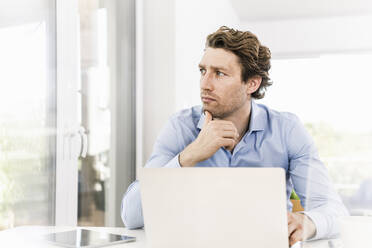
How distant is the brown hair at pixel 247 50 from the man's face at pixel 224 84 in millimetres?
35

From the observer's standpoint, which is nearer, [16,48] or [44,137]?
[16,48]

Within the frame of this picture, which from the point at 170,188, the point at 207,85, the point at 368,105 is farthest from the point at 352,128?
the point at 170,188

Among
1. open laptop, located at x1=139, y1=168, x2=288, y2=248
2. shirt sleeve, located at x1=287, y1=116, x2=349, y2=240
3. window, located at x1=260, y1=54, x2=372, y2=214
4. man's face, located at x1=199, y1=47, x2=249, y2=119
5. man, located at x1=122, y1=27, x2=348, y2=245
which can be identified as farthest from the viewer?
window, located at x1=260, y1=54, x2=372, y2=214

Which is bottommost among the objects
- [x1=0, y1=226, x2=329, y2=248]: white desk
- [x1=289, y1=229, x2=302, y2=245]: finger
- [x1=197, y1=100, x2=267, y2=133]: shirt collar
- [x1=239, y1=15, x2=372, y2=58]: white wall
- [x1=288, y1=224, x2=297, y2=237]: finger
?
[x1=0, y1=226, x2=329, y2=248]: white desk

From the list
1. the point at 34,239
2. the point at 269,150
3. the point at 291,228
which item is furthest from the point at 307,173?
the point at 34,239

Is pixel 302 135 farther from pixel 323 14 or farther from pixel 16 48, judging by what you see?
pixel 16 48

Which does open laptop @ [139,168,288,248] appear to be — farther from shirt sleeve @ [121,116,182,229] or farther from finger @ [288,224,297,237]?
shirt sleeve @ [121,116,182,229]

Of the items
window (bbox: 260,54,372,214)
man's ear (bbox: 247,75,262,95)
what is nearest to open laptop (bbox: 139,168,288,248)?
man's ear (bbox: 247,75,262,95)

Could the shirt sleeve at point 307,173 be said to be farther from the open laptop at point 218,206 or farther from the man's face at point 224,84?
the open laptop at point 218,206

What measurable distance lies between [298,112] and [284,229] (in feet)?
5.70

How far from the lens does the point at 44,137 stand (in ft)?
6.90

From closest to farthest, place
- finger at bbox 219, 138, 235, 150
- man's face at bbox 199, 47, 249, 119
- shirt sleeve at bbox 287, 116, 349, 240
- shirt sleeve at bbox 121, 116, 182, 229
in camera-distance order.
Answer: shirt sleeve at bbox 121, 116, 182, 229
shirt sleeve at bbox 287, 116, 349, 240
finger at bbox 219, 138, 235, 150
man's face at bbox 199, 47, 249, 119

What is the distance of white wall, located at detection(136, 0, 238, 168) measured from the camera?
9.09ft

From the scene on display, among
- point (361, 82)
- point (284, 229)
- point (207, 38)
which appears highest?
point (207, 38)
